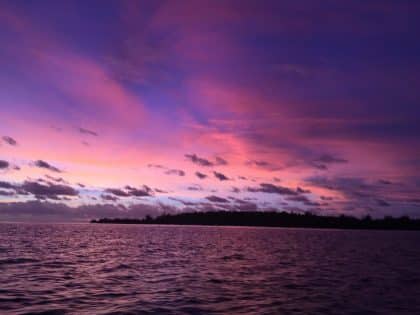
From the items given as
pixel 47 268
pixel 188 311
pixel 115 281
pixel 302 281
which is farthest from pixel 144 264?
pixel 188 311

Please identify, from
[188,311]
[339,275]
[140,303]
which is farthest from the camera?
[339,275]

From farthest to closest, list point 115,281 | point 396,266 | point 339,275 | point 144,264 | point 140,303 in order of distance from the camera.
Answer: point 396,266, point 144,264, point 339,275, point 115,281, point 140,303

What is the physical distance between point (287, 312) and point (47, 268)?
96.1 feet

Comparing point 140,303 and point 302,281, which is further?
point 302,281

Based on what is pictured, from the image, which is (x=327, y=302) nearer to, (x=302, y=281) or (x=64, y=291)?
(x=302, y=281)

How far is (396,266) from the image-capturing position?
58.2 meters

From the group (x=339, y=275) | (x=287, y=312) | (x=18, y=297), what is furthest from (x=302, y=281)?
(x=18, y=297)

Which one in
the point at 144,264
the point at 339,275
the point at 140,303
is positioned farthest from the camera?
the point at 144,264

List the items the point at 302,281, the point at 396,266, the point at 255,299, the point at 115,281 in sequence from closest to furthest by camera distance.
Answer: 1. the point at 255,299
2. the point at 115,281
3. the point at 302,281
4. the point at 396,266

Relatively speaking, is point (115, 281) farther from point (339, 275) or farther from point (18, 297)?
point (339, 275)

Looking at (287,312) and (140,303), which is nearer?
(287,312)

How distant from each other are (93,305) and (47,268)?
22.1 meters

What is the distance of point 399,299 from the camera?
33.2 m

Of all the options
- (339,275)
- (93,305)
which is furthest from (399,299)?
(93,305)
